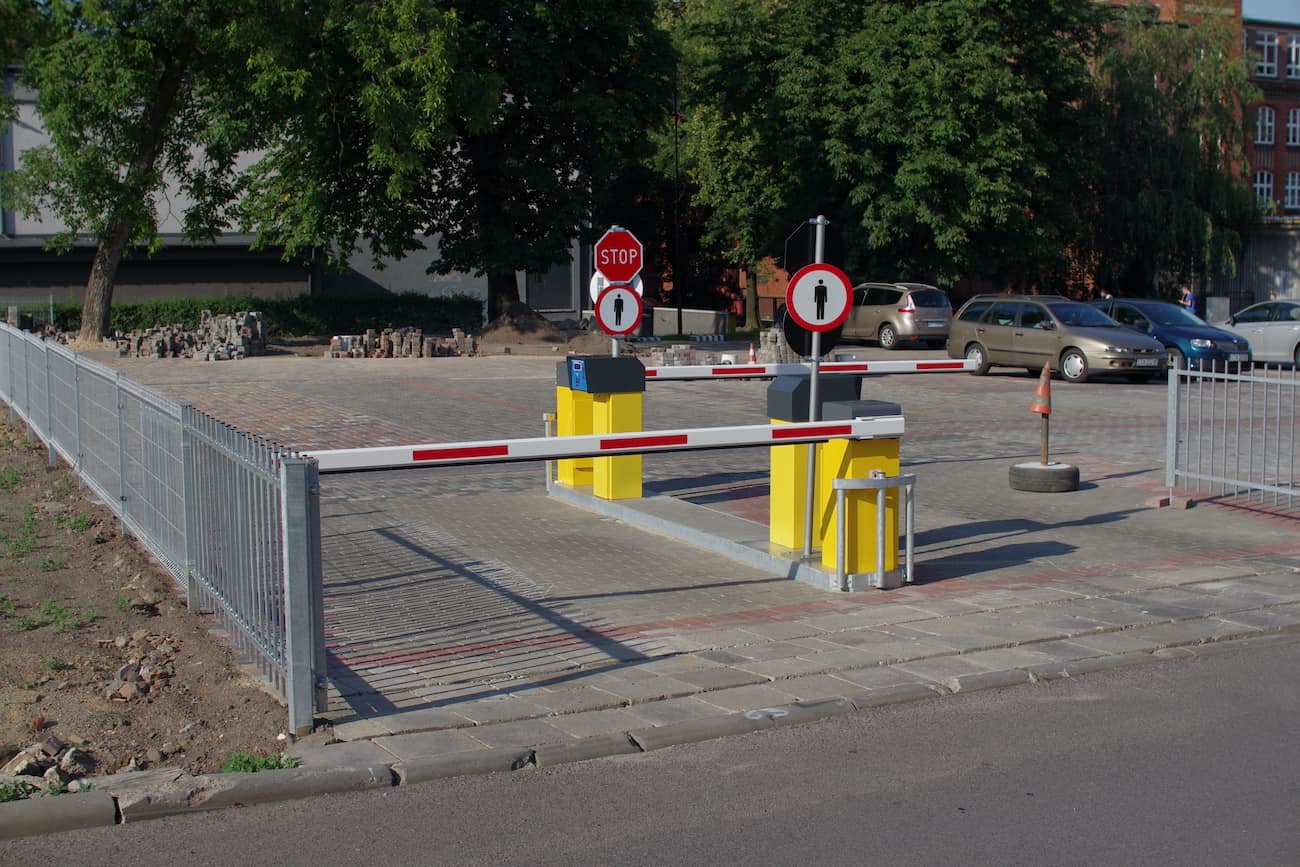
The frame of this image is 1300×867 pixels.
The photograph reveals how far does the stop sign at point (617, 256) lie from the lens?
40.9 ft

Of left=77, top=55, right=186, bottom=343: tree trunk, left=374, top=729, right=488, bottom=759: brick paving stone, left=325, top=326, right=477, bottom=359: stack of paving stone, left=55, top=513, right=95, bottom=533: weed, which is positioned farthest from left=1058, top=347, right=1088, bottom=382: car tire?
left=77, top=55, right=186, bottom=343: tree trunk

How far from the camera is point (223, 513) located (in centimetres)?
701

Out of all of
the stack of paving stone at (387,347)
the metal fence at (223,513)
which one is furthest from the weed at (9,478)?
the stack of paving stone at (387,347)

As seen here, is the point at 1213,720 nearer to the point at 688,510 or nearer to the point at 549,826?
the point at 549,826

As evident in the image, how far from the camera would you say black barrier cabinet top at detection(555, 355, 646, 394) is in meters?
11.3

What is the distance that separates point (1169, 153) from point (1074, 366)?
79.6 feet

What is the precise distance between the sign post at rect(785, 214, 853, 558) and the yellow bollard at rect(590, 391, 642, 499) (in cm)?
239

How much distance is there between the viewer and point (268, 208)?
34938 mm

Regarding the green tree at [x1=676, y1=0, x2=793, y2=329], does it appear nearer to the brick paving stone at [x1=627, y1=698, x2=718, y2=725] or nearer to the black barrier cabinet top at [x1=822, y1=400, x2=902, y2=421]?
the black barrier cabinet top at [x1=822, y1=400, x2=902, y2=421]

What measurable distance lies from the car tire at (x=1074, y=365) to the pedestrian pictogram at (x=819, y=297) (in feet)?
54.7

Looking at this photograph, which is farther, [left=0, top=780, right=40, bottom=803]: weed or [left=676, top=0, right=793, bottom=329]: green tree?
[left=676, top=0, right=793, bottom=329]: green tree

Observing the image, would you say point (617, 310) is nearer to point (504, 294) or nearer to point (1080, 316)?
point (1080, 316)

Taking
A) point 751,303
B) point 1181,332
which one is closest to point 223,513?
point 1181,332

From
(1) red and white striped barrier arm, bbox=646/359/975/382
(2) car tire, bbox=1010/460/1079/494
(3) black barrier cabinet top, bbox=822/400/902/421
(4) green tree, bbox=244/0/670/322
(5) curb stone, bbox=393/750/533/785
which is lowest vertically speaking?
(5) curb stone, bbox=393/750/533/785
